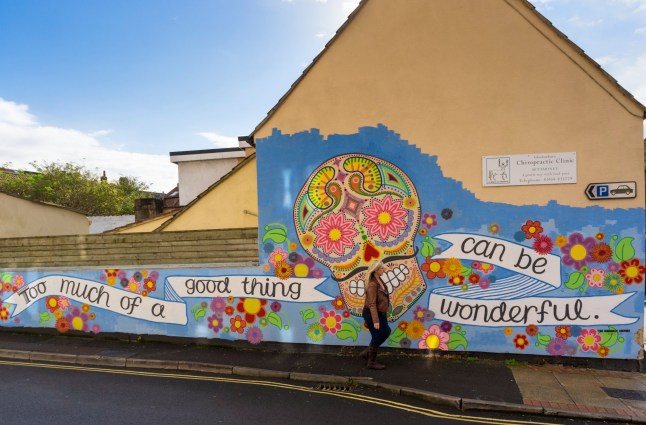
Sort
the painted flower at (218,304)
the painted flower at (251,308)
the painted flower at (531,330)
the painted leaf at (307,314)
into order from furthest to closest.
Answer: the painted flower at (218,304) < the painted flower at (251,308) < the painted leaf at (307,314) < the painted flower at (531,330)

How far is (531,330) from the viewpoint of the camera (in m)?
6.67

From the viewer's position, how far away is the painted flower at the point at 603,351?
6461 millimetres

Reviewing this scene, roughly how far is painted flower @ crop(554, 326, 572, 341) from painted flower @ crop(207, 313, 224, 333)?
5840 millimetres

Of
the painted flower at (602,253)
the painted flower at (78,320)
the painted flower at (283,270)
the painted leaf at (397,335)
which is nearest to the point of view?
the painted flower at (602,253)

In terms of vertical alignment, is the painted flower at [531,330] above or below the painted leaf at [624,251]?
below

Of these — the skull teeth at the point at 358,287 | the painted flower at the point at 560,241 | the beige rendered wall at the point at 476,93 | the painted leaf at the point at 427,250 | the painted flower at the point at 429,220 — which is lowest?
the skull teeth at the point at 358,287

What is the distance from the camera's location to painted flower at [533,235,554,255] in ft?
21.7

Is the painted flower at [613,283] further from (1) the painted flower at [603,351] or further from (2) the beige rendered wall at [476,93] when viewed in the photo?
(2) the beige rendered wall at [476,93]

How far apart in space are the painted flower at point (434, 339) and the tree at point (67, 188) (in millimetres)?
25803

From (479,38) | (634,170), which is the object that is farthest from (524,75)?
(634,170)

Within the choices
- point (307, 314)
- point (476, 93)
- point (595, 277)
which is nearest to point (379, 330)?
point (307, 314)

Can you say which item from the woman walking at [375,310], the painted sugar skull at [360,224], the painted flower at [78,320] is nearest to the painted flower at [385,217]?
the painted sugar skull at [360,224]

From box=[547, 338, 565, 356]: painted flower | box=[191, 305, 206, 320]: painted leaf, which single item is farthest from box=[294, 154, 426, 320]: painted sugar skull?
box=[191, 305, 206, 320]: painted leaf

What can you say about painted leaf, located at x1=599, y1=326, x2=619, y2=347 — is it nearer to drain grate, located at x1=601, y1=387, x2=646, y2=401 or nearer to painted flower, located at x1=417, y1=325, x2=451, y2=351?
drain grate, located at x1=601, y1=387, x2=646, y2=401
